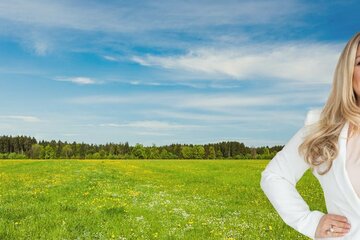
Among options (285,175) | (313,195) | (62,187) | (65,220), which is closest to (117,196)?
(62,187)

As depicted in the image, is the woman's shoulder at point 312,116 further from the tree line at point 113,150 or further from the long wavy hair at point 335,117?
the tree line at point 113,150

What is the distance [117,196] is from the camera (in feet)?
67.7

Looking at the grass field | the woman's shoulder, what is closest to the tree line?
the grass field

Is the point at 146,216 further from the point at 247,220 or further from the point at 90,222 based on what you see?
the point at 247,220

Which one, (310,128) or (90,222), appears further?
(90,222)

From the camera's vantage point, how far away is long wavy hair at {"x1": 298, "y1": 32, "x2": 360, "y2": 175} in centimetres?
385

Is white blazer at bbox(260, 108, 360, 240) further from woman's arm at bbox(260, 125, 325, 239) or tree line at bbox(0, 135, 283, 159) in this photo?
tree line at bbox(0, 135, 283, 159)

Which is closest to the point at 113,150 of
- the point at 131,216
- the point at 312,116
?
the point at 131,216

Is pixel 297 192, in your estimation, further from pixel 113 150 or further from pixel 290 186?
pixel 113 150

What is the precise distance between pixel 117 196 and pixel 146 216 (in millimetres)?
5569

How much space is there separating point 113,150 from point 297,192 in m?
140

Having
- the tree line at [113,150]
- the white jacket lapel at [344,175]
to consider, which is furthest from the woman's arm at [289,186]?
the tree line at [113,150]

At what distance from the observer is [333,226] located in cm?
376

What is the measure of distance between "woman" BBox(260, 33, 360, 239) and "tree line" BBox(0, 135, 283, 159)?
115 metres
